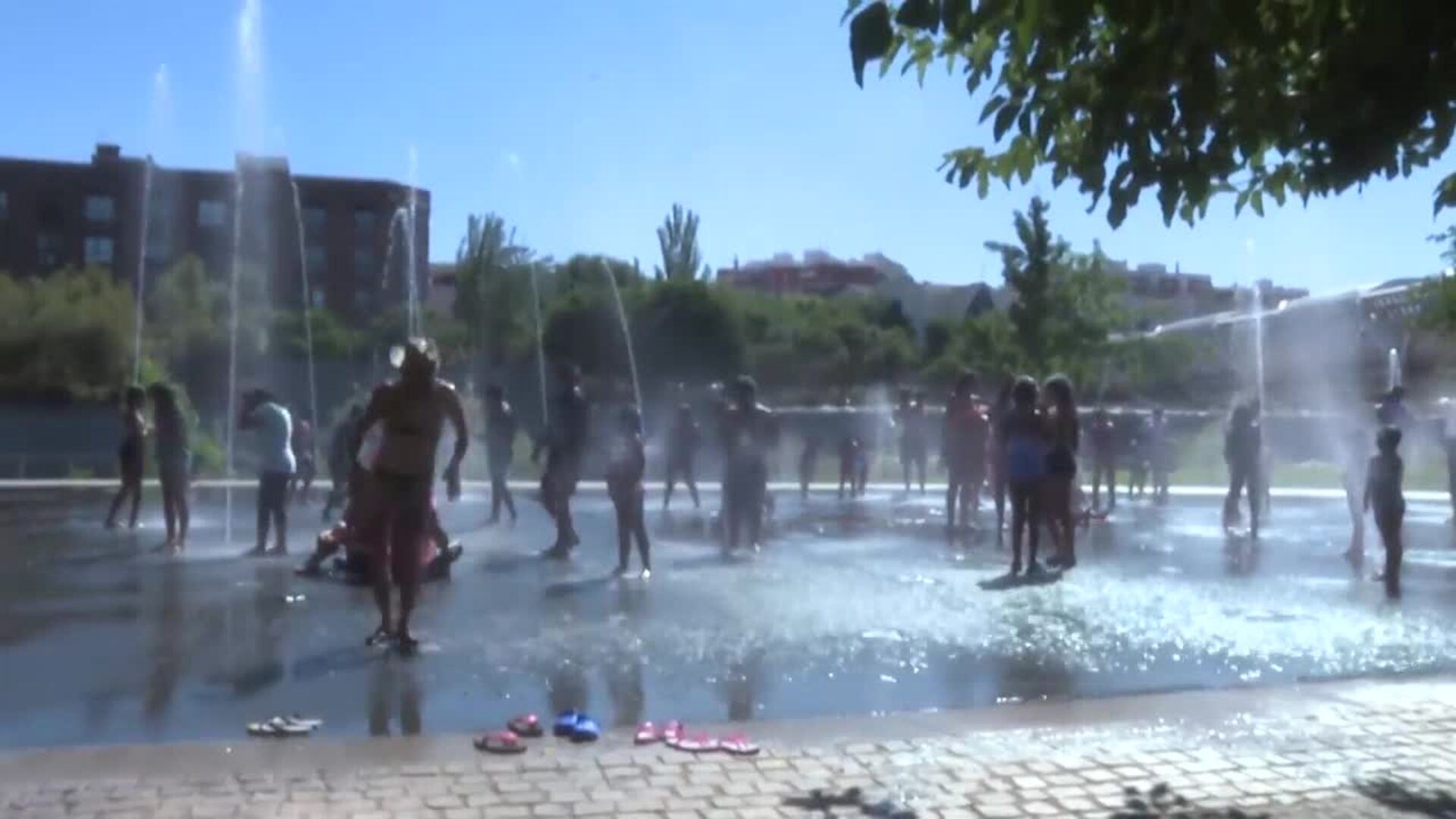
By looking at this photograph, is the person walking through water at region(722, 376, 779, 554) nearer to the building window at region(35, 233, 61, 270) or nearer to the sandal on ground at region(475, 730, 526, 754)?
the sandal on ground at region(475, 730, 526, 754)

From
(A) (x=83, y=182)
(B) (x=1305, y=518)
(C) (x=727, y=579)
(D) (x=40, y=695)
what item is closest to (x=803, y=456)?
(B) (x=1305, y=518)

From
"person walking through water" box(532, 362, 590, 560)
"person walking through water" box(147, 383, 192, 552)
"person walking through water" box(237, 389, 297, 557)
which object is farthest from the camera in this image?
"person walking through water" box(147, 383, 192, 552)

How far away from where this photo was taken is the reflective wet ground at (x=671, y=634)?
8.64 m

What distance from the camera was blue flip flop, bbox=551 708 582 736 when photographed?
303 inches

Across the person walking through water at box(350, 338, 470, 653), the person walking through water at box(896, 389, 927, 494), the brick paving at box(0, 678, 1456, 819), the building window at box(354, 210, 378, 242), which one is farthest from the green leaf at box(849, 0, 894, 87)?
the building window at box(354, 210, 378, 242)

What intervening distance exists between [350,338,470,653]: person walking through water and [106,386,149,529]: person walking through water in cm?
889

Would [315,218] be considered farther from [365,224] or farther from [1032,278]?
[1032,278]

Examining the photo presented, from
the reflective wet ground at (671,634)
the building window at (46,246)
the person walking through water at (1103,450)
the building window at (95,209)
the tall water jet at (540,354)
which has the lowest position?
the reflective wet ground at (671,634)

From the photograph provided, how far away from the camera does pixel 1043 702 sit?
28.6 feet

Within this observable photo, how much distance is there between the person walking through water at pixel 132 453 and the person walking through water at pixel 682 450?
22.1 ft

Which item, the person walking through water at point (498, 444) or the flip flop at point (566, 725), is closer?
the flip flop at point (566, 725)

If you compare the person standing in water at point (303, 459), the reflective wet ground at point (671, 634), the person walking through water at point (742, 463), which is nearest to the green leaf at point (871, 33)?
the reflective wet ground at point (671, 634)

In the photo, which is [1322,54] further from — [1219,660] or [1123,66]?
[1219,660]

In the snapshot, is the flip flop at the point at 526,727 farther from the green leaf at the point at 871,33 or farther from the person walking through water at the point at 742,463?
the person walking through water at the point at 742,463
